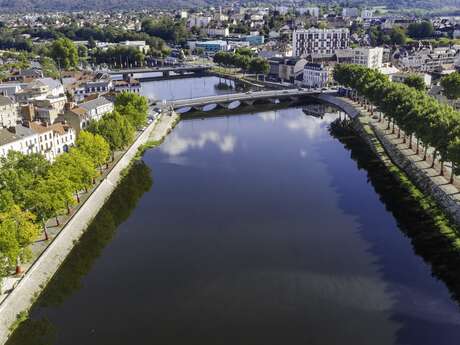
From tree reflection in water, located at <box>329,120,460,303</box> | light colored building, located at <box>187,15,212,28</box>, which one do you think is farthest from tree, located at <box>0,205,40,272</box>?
light colored building, located at <box>187,15,212,28</box>

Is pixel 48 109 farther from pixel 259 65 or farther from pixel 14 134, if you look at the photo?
pixel 259 65

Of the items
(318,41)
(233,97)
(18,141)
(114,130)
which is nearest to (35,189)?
(18,141)

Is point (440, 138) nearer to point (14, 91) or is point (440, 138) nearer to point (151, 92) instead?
point (14, 91)

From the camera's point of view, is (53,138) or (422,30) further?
(422,30)

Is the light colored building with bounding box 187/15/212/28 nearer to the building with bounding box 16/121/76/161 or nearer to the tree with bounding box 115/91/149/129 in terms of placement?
the tree with bounding box 115/91/149/129

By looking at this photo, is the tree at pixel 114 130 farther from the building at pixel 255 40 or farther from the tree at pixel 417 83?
the building at pixel 255 40

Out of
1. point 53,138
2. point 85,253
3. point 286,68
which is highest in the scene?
point 286,68

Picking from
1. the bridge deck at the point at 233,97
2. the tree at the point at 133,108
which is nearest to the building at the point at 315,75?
the bridge deck at the point at 233,97

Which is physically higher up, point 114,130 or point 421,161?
point 114,130
